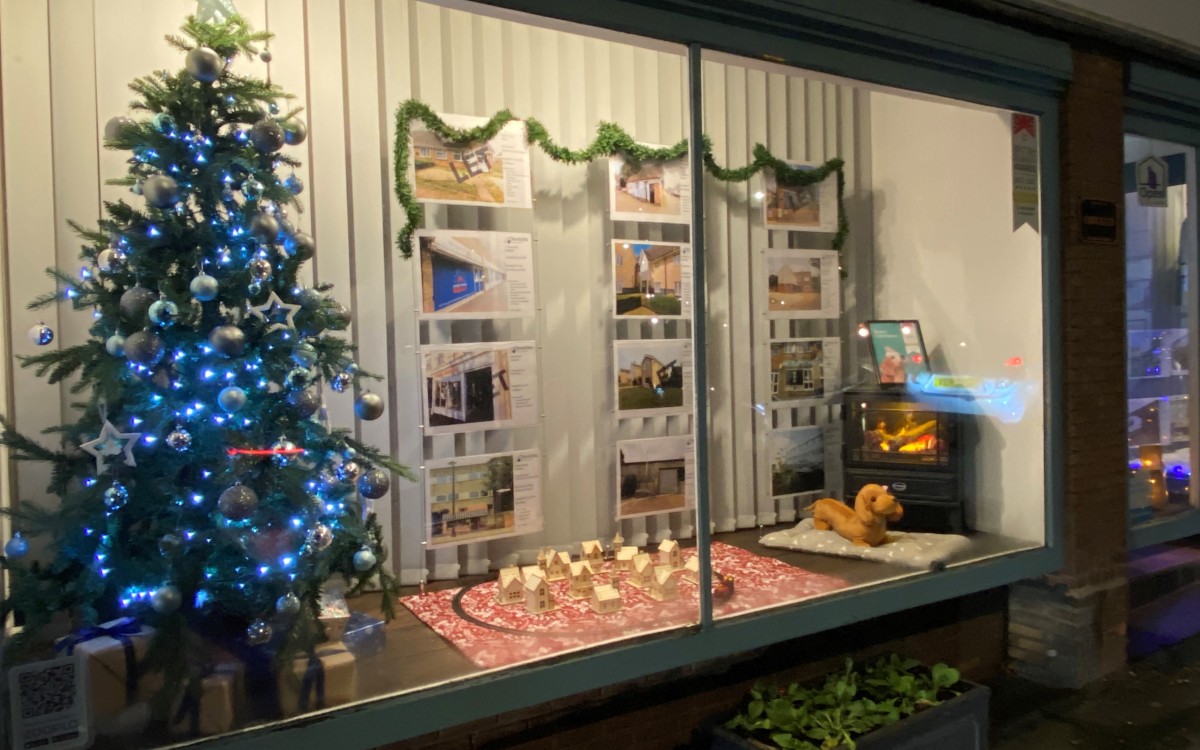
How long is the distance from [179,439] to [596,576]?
186 centimetres

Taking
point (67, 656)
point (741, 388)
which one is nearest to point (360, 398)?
point (67, 656)

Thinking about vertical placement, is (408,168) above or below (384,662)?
above

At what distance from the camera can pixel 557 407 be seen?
12.7 feet

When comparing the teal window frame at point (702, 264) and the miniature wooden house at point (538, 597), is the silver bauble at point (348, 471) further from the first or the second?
the miniature wooden house at point (538, 597)

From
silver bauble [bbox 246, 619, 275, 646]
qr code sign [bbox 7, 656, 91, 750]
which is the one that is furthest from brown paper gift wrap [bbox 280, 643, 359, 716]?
qr code sign [bbox 7, 656, 91, 750]

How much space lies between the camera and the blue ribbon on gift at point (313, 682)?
2432 mm

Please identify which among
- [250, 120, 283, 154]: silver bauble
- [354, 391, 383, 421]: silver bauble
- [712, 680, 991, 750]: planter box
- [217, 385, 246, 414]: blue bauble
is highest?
[250, 120, 283, 154]: silver bauble

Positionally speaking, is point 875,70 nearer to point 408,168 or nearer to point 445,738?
point 408,168

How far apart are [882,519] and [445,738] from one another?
2.12 m

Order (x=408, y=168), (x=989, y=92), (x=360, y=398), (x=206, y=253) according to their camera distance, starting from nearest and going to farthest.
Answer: (x=206, y=253) < (x=360, y=398) < (x=408, y=168) < (x=989, y=92)

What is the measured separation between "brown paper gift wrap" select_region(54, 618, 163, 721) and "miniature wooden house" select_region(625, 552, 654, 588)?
1.81 meters

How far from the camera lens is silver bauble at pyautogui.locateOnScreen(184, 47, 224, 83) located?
232cm

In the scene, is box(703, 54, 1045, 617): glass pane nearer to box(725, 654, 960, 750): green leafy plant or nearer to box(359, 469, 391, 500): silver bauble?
box(725, 654, 960, 750): green leafy plant

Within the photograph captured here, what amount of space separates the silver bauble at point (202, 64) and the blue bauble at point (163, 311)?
0.64 m
